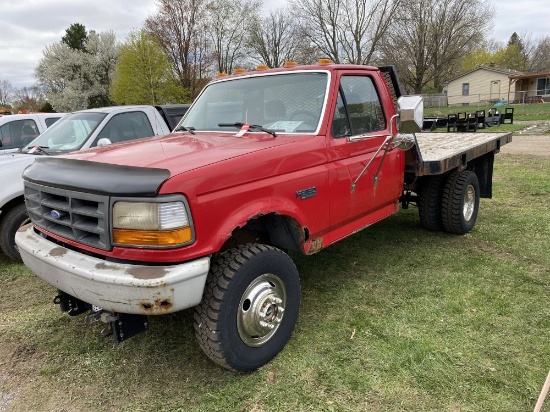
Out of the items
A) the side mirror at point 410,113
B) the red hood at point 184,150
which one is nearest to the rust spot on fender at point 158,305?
the red hood at point 184,150

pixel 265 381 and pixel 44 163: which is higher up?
pixel 44 163

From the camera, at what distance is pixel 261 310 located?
2957 mm

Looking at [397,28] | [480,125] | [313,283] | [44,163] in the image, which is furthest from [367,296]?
[397,28]

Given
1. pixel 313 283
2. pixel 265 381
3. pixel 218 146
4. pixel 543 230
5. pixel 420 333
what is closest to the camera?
pixel 265 381

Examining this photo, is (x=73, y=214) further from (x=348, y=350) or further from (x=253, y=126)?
(x=348, y=350)

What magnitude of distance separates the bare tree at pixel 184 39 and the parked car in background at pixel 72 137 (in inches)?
1244

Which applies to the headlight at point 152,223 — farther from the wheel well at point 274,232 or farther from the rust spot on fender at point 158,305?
the wheel well at point 274,232

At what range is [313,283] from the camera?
4.43 meters

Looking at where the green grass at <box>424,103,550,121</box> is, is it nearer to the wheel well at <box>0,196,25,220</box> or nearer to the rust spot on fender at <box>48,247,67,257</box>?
the wheel well at <box>0,196,25,220</box>

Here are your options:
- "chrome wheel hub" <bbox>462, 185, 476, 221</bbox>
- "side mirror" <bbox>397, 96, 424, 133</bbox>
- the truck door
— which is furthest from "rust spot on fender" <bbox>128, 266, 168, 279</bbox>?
"chrome wheel hub" <bbox>462, 185, 476, 221</bbox>

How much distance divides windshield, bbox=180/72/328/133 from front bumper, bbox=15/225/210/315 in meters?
1.58

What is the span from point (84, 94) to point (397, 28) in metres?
34.5

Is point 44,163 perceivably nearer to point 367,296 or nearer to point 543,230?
point 367,296

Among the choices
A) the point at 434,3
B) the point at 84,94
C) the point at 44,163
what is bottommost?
the point at 44,163
